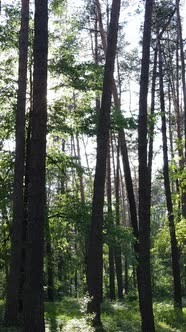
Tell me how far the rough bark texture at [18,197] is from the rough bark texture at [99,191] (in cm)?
206

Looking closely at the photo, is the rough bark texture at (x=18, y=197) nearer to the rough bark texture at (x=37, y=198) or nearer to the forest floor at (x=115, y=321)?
the forest floor at (x=115, y=321)

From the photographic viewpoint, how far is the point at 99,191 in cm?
1078

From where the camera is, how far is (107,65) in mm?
11125

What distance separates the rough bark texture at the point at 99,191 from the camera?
10445 millimetres

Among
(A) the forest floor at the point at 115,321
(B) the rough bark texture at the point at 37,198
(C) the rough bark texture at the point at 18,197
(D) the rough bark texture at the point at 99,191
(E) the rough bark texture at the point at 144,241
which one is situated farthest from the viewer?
(C) the rough bark texture at the point at 18,197

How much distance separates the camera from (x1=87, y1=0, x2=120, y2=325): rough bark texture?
411 inches

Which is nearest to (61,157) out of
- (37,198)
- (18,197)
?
(18,197)

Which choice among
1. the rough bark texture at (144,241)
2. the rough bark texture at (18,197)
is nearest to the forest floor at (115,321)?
the rough bark texture at (18,197)

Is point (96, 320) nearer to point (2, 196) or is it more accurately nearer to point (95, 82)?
point (2, 196)

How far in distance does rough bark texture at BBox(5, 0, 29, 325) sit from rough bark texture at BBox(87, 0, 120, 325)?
206 cm

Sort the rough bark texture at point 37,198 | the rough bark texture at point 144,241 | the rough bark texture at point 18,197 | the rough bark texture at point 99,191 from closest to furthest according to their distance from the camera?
1. the rough bark texture at point 37,198
2. the rough bark texture at point 99,191
3. the rough bark texture at point 144,241
4. the rough bark texture at point 18,197

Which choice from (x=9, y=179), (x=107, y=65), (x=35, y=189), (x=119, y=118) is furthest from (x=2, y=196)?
(x=35, y=189)

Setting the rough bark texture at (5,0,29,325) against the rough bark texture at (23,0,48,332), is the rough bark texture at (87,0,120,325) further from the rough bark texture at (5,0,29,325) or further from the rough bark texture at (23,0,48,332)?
the rough bark texture at (23,0,48,332)

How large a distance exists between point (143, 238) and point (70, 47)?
277 inches
